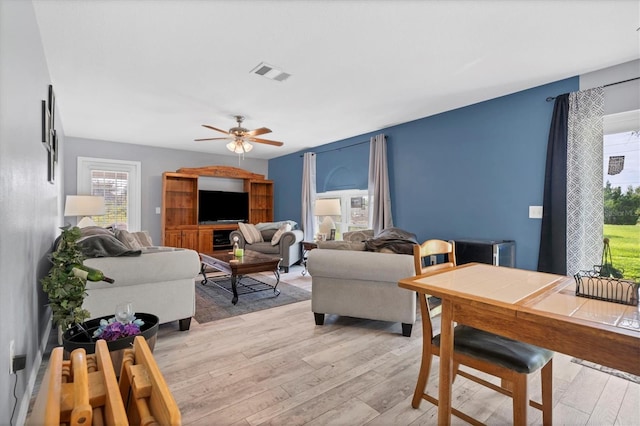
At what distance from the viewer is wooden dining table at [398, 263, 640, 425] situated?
909 mm

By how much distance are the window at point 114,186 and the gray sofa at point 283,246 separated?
2259 mm

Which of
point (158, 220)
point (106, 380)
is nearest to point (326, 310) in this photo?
point (106, 380)

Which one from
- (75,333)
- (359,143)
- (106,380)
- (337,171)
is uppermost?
(359,143)

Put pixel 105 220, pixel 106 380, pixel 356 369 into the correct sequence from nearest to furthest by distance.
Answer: pixel 106 380, pixel 356 369, pixel 105 220

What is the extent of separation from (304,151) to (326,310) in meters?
4.51

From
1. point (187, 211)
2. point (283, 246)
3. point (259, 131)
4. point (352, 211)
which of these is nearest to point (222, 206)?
point (187, 211)

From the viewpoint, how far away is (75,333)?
1.98 metres

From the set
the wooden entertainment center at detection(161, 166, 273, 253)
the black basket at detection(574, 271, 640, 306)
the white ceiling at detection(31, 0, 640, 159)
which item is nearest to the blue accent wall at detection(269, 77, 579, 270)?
the white ceiling at detection(31, 0, 640, 159)

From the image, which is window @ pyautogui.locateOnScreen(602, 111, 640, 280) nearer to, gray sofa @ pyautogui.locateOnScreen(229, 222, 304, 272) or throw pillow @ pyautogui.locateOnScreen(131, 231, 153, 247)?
gray sofa @ pyautogui.locateOnScreen(229, 222, 304, 272)

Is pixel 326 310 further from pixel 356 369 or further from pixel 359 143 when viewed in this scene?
pixel 359 143

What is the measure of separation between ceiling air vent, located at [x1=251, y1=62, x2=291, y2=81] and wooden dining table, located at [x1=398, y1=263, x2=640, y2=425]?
2.36 metres

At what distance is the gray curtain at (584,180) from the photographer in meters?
2.90

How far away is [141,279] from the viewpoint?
253 cm

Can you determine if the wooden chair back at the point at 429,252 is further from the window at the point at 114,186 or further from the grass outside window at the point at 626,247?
the window at the point at 114,186
